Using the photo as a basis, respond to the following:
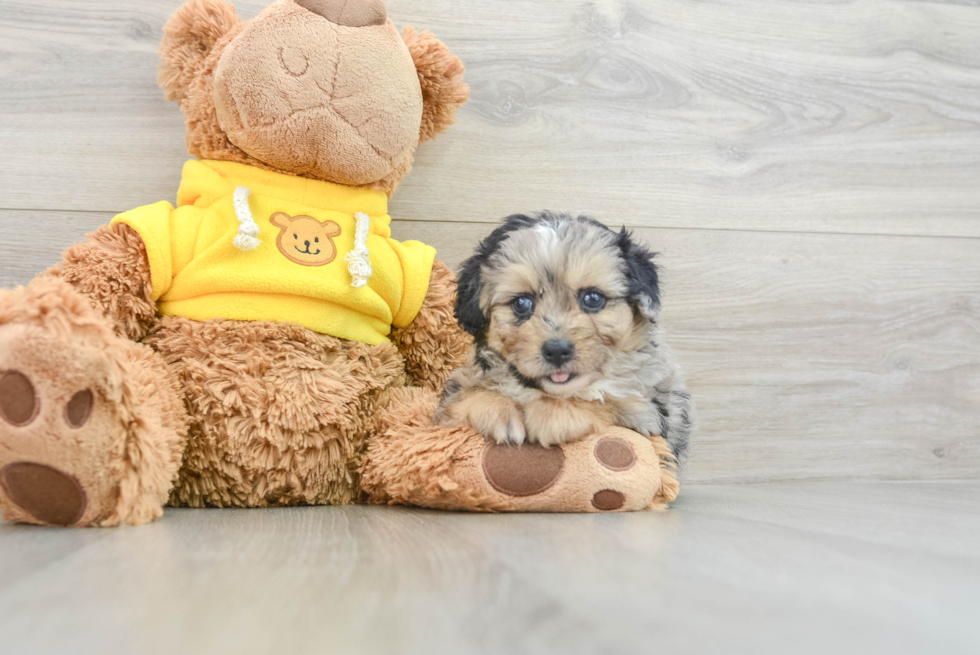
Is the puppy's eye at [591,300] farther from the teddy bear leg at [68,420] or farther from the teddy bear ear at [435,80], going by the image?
the teddy bear leg at [68,420]

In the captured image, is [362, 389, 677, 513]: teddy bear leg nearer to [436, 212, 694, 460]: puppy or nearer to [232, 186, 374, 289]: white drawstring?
[436, 212, 694, 460]: puppy

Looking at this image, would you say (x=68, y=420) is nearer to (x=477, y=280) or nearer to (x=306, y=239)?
(x=306, y=239)

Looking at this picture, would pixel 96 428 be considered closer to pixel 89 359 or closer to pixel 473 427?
pixel 89 359

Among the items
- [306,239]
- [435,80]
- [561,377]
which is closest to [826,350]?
[561,377]

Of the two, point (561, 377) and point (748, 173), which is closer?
point (561, 377)

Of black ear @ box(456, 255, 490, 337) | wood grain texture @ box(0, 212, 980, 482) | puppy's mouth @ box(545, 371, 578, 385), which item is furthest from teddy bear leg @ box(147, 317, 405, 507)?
wood grain texture @ box(0, 212, 980, 482)

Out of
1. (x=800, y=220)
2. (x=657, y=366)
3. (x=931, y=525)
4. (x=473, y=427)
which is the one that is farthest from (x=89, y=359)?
(x=800, y=220)

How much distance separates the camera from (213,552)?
839mm

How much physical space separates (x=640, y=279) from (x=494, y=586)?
0.64 meters

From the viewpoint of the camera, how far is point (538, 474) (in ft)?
3.66

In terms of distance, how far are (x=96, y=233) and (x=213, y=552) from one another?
69 cm

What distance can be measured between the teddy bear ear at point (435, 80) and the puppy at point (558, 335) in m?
0.36

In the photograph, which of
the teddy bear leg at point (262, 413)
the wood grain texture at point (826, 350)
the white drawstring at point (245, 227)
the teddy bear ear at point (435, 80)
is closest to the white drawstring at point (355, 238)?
the white drawstring at point (245, 227)

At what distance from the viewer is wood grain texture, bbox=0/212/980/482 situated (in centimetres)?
179
